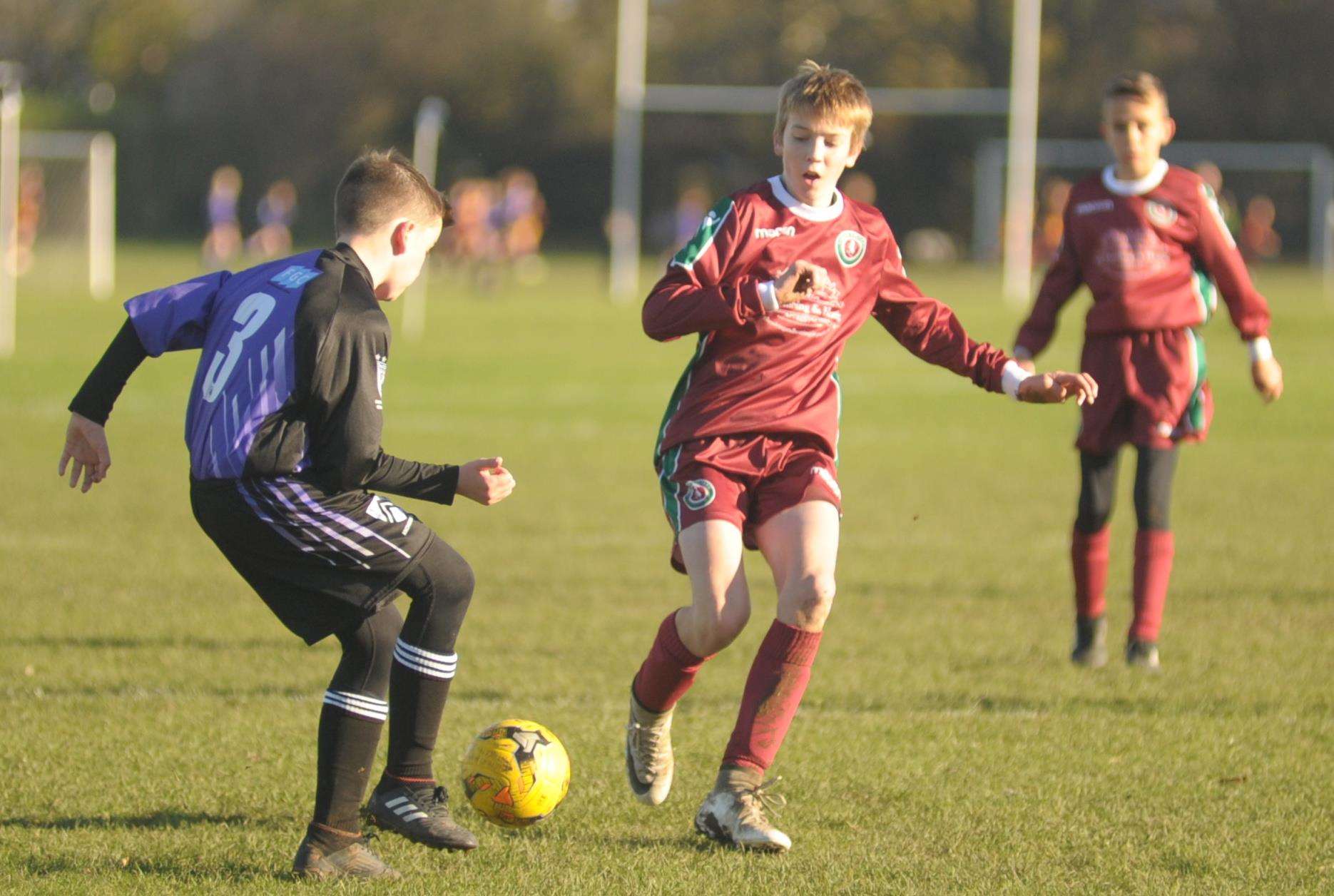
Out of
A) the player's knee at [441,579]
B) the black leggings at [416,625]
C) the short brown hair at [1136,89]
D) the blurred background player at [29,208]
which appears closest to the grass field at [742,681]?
the black leggings at [416,625]

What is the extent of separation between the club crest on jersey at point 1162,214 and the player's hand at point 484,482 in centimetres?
329

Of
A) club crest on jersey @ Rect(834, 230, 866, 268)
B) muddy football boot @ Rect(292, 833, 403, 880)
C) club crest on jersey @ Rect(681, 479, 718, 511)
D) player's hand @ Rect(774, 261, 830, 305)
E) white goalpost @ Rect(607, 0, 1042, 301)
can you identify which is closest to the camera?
muddy football boot @ Rect(292, 833, 403, 880)

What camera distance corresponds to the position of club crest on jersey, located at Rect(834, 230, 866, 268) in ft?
14.5

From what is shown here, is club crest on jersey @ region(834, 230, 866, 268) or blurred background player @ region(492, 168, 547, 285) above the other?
blurred background player @ region(492, 168, 547, 285)

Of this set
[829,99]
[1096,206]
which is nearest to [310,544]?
[829,99]

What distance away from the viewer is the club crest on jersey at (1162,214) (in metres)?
6.17

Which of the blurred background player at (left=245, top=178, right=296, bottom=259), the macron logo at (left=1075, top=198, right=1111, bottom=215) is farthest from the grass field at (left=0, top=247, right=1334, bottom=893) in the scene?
the blurred background player at (left=245, top=178, right=296, bottom=259)

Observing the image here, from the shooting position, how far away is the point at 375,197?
3811 mm

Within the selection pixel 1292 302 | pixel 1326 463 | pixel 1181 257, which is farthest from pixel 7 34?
pixel 1181 257

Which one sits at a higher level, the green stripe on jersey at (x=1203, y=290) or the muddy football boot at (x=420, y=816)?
the green stripe on jersey at (x=1203, y=290)

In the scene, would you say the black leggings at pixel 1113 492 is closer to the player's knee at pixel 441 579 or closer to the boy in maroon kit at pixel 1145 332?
the boy in maroon kit at pixel 1145 332

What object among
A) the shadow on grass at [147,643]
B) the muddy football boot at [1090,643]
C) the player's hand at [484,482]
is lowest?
the shadow on grass at [147,643]

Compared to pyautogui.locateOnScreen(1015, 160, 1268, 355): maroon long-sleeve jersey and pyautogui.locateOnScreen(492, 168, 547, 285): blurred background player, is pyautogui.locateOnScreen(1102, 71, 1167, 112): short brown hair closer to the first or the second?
pyautogui.locateOnScreen(1015, 160, 1268, 355): maroon long-sleeve jersey

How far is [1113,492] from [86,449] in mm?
3839
